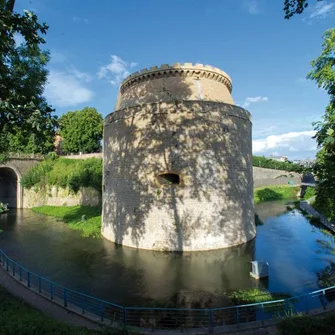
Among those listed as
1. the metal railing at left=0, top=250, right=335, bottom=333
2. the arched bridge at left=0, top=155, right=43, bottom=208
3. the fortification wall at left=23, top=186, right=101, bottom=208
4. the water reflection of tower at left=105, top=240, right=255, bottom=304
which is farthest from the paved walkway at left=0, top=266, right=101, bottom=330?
the arched bridge at left=0, top=155, right=43, bottom=208

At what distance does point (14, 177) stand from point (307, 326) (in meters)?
35.2

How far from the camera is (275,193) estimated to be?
135 feet

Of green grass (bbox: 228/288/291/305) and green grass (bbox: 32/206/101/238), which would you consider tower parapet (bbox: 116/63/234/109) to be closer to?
green grass (bbox: 32/206/101/238)

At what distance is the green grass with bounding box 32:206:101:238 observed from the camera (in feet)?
62.3

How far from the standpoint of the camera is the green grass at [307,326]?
19.2ft

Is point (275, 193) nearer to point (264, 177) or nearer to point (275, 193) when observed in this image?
point (275, 193)

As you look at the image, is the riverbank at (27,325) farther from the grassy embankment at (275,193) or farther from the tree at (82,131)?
the tree at (82,131)

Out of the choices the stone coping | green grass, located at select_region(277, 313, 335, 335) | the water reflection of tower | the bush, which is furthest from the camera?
the bush

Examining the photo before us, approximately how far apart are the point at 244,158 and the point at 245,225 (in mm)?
3807

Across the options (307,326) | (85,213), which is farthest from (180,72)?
(85,213)

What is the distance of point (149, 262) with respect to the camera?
507 inches

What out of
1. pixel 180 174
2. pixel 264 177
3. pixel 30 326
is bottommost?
pixel 30 326

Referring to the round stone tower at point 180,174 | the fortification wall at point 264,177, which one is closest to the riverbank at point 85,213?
the fortification wall at point 264,177

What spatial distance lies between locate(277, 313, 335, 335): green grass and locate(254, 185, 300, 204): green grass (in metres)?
31.1
